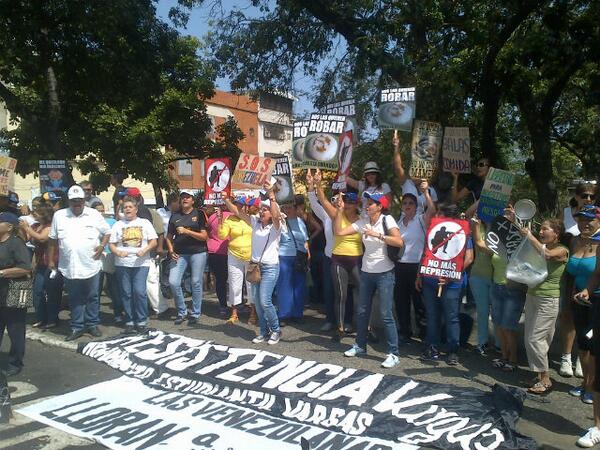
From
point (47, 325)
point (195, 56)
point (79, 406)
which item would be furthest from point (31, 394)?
point (195, 56)

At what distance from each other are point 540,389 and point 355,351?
1.97m

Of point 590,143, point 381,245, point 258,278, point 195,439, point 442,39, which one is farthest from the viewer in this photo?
point 590,143

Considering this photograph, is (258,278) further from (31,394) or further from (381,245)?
(31,394)

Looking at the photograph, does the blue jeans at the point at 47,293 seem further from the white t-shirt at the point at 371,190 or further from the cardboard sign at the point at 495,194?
the cardboard sign at the point at 495,194

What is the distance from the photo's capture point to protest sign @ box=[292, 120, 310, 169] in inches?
290

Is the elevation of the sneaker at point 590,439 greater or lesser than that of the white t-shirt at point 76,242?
lesser

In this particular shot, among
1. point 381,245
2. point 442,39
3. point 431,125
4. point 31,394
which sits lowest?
point 31,394

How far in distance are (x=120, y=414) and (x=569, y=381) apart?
4446 mm

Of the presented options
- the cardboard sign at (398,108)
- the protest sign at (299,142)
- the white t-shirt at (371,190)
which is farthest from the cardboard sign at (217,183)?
the cardboard sign at (398,108)

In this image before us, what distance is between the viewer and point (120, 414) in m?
5.09

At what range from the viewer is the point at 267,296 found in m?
6.90

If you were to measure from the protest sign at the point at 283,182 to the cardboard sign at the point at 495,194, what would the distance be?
260 cm

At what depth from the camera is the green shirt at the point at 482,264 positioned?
630 centimetres

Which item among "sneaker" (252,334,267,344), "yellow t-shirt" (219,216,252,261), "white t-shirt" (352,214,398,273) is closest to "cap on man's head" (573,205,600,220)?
"white t-shirt" (352,214,398,273)
